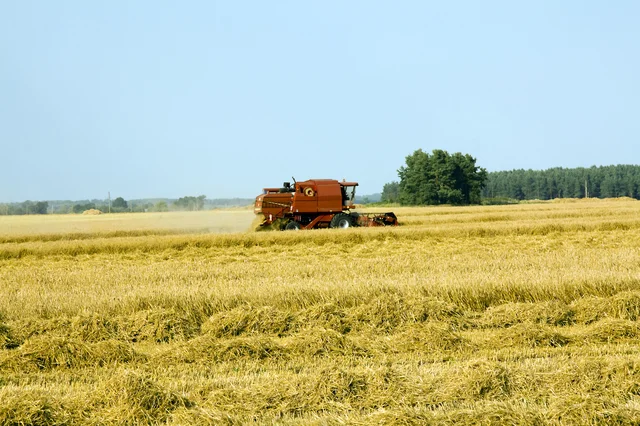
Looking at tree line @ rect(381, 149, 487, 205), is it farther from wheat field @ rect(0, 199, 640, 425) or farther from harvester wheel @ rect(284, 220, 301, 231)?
wheat field @ rect(0, 199, 640, 425)

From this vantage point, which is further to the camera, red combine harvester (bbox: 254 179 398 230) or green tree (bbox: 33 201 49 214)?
green tree (bbox: 33 201 49 214)

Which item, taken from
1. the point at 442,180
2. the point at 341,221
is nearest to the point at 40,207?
the point at 442,180

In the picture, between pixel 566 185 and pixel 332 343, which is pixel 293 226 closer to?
pixel 332 343

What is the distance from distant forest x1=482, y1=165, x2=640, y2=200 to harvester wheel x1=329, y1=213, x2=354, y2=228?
102 metres

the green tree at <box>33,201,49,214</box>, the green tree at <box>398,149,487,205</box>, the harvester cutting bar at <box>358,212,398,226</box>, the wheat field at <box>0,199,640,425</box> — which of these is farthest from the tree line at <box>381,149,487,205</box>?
the wheat field at <box>0,199,640,425</box>

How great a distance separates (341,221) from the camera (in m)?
23.5

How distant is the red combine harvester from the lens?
23.4 m

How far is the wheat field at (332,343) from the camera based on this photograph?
5.21m

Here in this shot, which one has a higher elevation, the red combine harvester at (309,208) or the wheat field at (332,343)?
the red combine harvester at (309,208)

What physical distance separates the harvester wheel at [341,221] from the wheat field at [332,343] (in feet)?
29.4

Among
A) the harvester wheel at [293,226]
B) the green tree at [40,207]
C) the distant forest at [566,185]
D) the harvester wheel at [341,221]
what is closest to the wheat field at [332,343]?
the harvester wheel at [341,221]

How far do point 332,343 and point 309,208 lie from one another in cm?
1625

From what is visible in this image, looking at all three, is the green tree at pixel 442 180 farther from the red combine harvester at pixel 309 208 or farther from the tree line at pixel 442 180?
the red combine harvester at pixel 309 208

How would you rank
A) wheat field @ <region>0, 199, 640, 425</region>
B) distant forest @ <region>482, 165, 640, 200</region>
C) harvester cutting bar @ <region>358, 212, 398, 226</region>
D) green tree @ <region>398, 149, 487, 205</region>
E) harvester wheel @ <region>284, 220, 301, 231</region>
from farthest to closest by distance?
distant forest @ <region>482, 165, 640, 200</region> → green tree @ <region>398, 149, 487, 205</region> → harvester cutting bar @ <region>358, 212, 398, 226</region> → harvester wheel @ <region>284, 220, 301, 231</region> → wheat field @ <region>0, 199, 640, 425</region>
